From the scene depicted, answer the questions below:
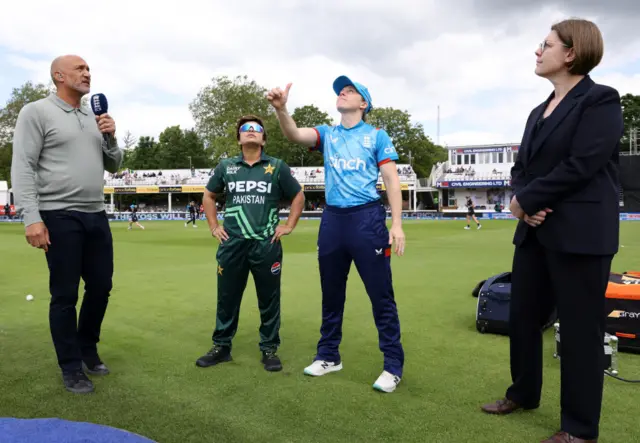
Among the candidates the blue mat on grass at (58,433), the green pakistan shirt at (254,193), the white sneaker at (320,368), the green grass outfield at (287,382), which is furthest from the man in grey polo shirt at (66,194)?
the white sneaker at (320,368)

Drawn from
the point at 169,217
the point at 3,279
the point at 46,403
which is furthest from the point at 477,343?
the point at 169,217

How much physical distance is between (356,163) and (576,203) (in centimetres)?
147

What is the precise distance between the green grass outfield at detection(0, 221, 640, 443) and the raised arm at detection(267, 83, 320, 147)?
1.73 meters

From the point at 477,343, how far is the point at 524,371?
1545 millimetres

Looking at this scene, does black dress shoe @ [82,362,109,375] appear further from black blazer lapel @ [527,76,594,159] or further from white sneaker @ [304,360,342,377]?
black blazer lapel @ [527,76,594,159]

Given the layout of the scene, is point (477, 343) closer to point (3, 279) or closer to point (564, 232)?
point (564, 232)

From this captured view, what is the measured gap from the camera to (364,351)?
170 inches

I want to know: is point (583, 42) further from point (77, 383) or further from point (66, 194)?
point (77, 383)

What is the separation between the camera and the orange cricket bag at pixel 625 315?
163 inches

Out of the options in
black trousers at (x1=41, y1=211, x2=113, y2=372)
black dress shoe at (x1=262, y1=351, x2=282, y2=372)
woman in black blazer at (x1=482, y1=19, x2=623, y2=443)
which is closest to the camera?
woman in black blazer at (x1=482, y1=19, x2=623, y2=443)

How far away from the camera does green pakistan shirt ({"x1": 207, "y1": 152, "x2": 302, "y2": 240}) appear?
3.92m

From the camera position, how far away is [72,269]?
3.45 metres

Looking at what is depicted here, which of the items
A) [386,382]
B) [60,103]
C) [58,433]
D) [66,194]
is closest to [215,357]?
[386,382]

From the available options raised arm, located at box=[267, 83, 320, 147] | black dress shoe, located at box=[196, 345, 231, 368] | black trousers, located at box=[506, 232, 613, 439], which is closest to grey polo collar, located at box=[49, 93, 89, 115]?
raised arm, located at box=[267, 83, 320, 147]
